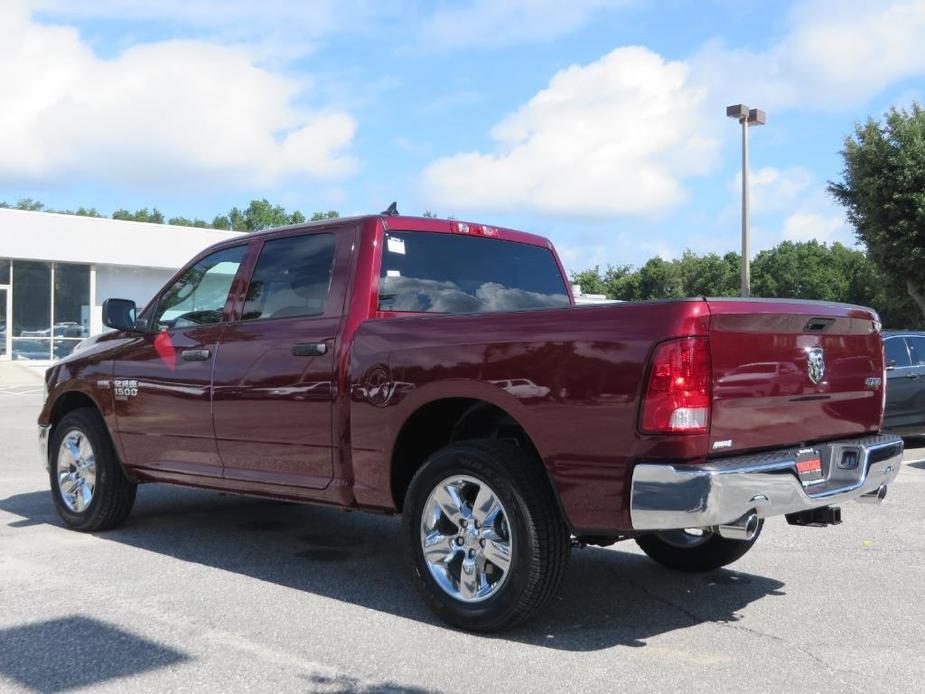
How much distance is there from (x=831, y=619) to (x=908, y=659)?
0.58m

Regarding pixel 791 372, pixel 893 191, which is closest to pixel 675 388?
pixel 791 372

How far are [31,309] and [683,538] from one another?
27.8m

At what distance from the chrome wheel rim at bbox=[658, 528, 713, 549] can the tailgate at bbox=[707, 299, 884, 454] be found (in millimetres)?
1191

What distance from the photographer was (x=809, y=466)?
420cm

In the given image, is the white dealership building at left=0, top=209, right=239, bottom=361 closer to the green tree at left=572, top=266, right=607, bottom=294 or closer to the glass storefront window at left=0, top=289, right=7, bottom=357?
the glass storefront window at left=0, top=289, right=7, bottom=357

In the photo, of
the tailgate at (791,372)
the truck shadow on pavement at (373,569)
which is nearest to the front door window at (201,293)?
the truck shadow on pavement at (373,569)

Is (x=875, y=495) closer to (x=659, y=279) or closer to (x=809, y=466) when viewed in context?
(x=809, y=466)

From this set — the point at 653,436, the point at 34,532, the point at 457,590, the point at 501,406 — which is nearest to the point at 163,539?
the point at 34,532

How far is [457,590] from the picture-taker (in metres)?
4.41

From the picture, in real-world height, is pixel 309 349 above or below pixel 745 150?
below

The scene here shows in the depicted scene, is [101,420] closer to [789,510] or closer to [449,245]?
[449,245]

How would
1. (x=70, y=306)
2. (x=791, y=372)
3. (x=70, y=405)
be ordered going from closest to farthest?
(x=791, y=372) → (x=70, y=405) → (x=70, y=306)

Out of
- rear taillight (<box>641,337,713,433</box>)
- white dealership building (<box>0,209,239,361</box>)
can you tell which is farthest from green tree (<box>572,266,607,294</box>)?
rear taillight (<box>641,337,713,433</box>)

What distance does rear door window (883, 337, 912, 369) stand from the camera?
11492 millimetres
